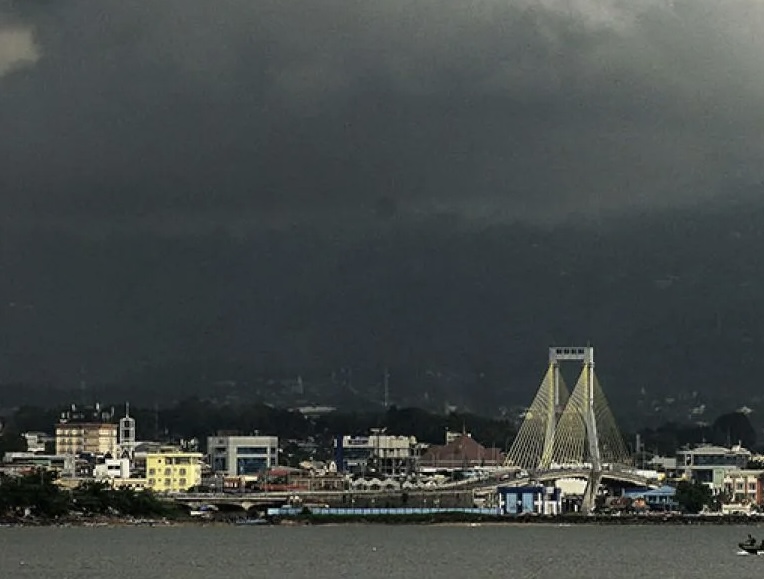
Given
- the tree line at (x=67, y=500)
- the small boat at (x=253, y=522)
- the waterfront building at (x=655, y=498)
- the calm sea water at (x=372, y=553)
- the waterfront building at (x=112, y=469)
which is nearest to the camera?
the calm sea water at (x=372, y=553)

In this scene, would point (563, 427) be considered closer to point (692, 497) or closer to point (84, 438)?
point (692, 497)

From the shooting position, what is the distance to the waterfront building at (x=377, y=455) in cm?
14900

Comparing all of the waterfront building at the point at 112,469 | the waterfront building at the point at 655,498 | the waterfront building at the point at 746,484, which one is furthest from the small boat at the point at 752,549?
the waterfront building at the point at 746,484

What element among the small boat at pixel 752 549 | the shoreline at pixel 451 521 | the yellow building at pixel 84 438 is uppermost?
the yellow building at pixel 84 438

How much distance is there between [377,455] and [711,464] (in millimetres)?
23145

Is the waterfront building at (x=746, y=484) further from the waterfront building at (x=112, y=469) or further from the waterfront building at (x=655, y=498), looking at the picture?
the waterfront building at (x=112, y=469)

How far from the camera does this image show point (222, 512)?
11662cm

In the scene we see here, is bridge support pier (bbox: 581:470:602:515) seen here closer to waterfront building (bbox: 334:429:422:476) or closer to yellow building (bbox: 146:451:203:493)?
yellow building (bbox: 146:451:203:493)

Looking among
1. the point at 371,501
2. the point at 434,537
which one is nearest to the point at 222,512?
the point at 371,501

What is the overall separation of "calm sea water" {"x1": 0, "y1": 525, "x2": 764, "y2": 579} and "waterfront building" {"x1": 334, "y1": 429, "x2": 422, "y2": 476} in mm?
48196

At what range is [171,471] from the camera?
5044 inches

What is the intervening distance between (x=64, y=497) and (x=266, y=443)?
48709mm

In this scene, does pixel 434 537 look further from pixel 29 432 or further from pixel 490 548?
pixel 29 432

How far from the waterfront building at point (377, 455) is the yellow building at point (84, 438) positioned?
1676cm
